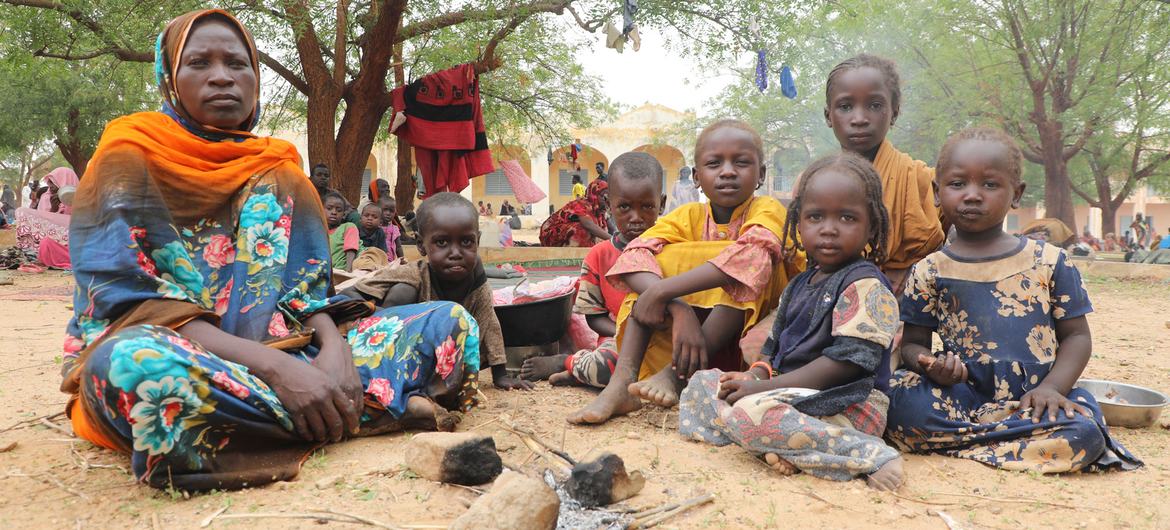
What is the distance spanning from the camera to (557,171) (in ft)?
116

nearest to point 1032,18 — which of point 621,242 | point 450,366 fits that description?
point 621,242

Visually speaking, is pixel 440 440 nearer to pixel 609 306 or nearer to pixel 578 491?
pixel 578 491

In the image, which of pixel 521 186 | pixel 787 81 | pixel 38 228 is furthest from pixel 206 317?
pixel 38 228

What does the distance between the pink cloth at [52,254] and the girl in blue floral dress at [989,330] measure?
11986 mm

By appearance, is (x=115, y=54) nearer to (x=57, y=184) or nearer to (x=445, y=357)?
(x=57, y=184)

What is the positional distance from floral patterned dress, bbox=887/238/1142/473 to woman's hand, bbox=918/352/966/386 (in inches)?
1.5

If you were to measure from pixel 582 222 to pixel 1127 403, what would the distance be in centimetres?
642

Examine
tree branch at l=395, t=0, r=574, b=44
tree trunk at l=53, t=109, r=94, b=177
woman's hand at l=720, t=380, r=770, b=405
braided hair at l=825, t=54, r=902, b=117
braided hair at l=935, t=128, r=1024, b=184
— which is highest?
tree branch at l=395, t=0, r=574, b=44

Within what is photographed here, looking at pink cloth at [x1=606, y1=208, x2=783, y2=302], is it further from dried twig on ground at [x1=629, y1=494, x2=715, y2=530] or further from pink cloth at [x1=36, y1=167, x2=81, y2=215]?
pink cloth at [x1=36, y1=167, x2=81, y2=215]

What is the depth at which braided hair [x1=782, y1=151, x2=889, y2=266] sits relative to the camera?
2451 mm

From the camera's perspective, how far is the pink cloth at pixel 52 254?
10703 millimetres

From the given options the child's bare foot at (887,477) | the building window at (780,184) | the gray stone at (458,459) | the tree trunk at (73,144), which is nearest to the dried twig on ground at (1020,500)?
the child's bare foot at (887,477)

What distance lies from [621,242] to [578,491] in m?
1.91

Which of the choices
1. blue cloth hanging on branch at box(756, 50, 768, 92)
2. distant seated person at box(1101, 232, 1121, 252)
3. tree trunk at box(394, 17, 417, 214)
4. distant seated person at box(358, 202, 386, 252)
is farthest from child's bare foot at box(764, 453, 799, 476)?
distant seated person at box(1101, 232, 1121, 252)
